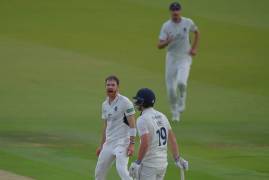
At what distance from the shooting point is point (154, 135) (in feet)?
38.2

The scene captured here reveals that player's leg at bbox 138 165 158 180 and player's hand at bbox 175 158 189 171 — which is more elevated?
player's hand at bbox 175 158 189 171

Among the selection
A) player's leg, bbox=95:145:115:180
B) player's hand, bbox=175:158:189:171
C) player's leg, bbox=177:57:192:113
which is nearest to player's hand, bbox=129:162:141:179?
player's hand, bbox=175:158:189:171

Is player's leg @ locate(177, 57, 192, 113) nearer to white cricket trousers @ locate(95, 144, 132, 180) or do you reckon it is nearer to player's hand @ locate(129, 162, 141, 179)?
Answer: white cricket trousers @ locate(95, 144, 132, 180)

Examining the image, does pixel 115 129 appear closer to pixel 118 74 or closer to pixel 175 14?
pixel 175 14

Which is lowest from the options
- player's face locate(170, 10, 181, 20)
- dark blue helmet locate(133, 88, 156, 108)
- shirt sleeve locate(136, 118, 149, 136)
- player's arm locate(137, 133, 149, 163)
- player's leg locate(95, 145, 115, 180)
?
player's leg locate(95, 145, 115, 180)

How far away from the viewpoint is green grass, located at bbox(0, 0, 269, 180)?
16.4 m

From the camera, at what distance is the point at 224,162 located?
16.0 meters

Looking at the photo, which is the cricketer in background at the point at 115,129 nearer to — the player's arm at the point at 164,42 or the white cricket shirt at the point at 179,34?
the player's arm at the point at 164,42

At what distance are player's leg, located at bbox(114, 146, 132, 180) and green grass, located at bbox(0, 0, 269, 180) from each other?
1.93 meters

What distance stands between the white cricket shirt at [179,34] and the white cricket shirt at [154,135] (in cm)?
787

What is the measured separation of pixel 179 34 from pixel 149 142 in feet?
26.9

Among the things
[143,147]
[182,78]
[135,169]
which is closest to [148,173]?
[135,169]

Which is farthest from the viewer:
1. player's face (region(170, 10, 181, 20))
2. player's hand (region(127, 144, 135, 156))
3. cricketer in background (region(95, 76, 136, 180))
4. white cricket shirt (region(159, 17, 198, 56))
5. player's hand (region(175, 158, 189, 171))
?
white cricket shirt (region(159, 17, 198, 56))

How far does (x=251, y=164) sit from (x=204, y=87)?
793cm
